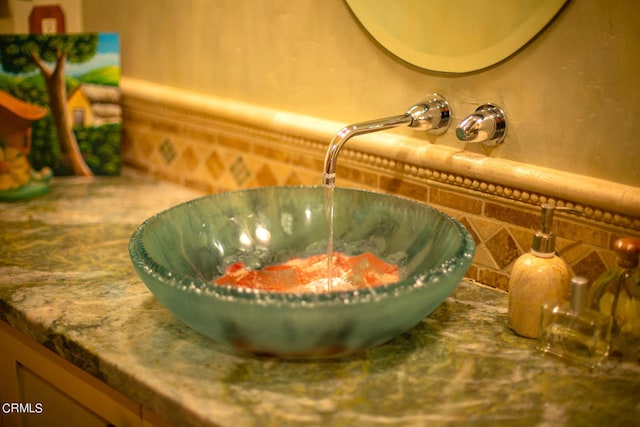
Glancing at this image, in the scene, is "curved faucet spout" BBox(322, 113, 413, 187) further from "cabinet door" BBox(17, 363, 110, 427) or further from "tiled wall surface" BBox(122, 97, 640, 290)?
"cabinet door" BBox(17, 363, 110, 427)

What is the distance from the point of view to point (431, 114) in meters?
1.16

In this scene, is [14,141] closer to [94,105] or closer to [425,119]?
[94,105]

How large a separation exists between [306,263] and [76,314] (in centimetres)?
38

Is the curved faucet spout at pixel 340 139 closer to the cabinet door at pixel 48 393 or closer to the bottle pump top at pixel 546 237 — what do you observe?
the bottle pump top at pixel 546 237

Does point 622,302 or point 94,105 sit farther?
point 94,105

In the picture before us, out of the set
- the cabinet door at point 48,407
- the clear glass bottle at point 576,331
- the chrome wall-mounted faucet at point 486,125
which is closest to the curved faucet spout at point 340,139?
the chrome wall-mounted faucet at point 486,125

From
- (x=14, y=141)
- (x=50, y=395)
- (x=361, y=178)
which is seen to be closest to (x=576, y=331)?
(x=361, y=178)

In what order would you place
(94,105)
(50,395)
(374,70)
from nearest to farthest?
(50,395) < (374,70) < (94,105)

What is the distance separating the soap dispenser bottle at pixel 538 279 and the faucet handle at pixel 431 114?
29 centimetres

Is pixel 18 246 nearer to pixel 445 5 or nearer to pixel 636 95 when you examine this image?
pixel 445 5

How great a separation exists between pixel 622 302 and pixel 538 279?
0.36ft

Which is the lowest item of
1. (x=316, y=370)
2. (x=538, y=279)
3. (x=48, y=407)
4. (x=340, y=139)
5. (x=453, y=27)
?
(x=48, y=407)

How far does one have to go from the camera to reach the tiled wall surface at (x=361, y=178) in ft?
3.39

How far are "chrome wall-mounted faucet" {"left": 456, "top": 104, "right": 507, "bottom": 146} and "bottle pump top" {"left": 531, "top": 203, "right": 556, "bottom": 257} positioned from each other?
7.6 inches
